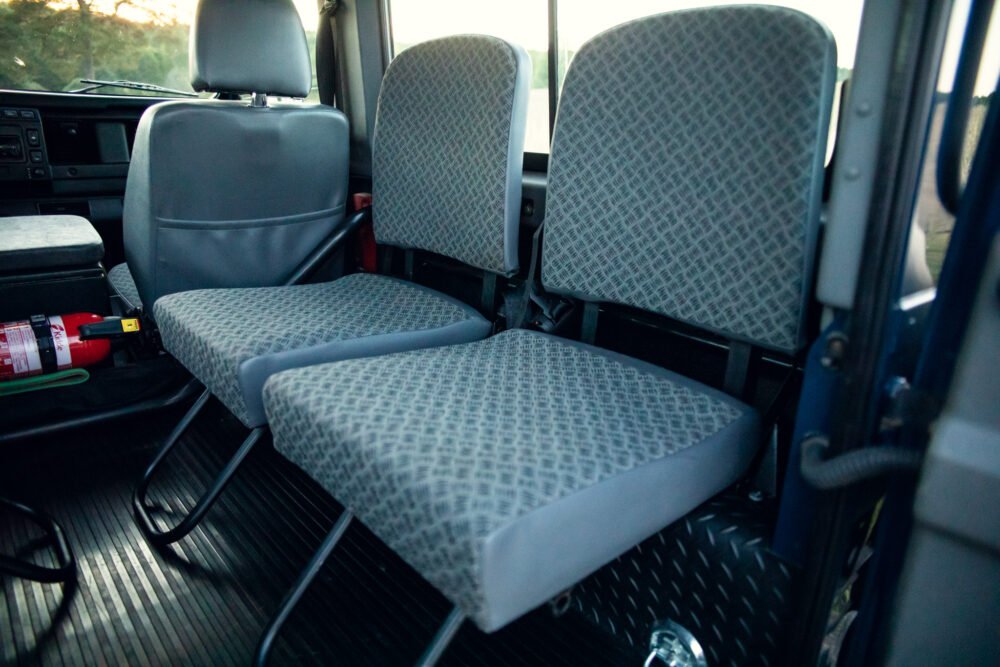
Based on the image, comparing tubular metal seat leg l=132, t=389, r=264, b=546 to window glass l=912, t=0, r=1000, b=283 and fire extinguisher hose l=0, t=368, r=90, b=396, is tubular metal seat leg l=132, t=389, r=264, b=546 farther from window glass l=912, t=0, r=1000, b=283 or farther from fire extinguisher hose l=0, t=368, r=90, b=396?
window glass l=912, t=0, r=1000, b=283

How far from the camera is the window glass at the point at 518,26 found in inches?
79.0

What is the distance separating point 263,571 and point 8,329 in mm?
986

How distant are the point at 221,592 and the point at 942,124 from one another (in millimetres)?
1547

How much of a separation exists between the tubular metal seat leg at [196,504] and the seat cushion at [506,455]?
32 cm

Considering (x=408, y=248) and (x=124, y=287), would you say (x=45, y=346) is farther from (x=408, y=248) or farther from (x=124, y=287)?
(x=408, y=248)

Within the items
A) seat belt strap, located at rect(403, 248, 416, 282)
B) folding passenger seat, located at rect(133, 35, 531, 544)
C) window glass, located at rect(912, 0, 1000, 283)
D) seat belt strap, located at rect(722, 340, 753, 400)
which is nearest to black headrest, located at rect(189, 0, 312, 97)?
folding passenger seat, located at rect(133, 35, 531, 544)

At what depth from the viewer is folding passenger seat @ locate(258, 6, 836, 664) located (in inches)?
31.6

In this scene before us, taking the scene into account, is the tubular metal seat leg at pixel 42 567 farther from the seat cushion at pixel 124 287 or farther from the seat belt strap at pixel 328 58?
the seat belt strap at pixel 328 58

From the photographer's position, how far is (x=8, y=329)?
1.75m

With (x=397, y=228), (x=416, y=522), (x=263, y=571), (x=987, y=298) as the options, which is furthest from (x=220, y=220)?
(x=987, y=298)

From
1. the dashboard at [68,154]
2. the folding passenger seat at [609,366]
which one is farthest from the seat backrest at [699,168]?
the dashboard at [68,154]

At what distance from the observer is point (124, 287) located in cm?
228

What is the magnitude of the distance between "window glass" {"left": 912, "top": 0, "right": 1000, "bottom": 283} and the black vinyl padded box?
78.3 inches

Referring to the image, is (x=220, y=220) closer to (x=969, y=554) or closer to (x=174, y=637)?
(x=174, y=637)
